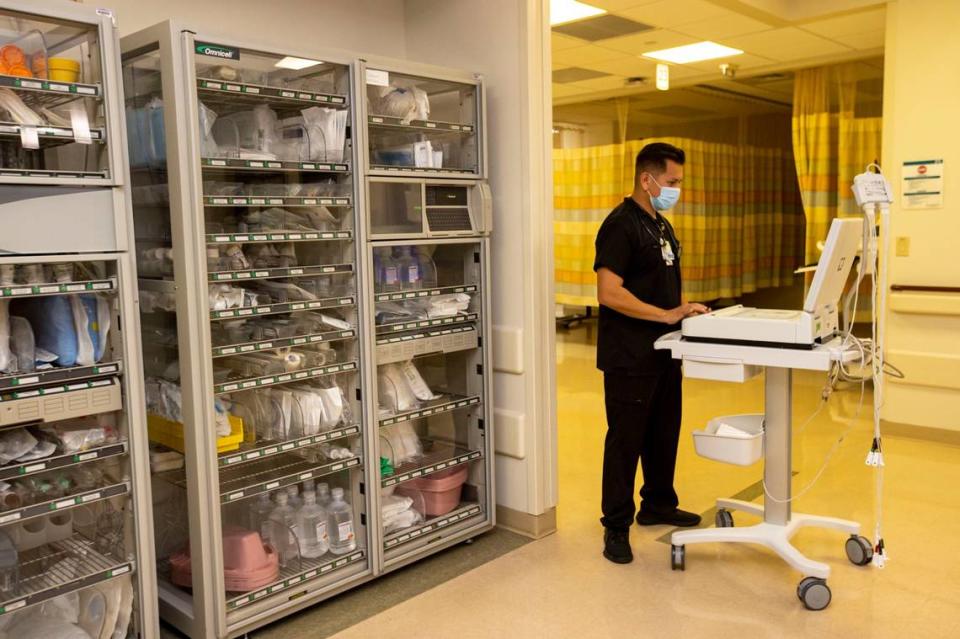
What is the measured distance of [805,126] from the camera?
22.7 feet

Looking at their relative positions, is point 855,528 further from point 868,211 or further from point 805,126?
point 805,126

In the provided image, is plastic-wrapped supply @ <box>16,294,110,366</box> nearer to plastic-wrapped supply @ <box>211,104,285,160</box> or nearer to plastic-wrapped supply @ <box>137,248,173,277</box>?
plastic-wrapped supply @ <box>137,248,173,277</box>

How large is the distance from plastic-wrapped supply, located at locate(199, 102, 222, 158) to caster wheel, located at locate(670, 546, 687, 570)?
2.40 meters

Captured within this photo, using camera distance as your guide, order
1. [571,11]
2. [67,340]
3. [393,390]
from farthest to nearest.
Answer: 1. [571,11]
2. [393,390]
3. [67,340]

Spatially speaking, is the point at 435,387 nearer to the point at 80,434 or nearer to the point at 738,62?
the point at 80,434

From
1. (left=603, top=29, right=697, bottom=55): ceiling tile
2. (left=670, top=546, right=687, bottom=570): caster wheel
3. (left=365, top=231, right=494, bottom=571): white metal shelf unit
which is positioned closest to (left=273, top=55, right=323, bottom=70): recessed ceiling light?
(left=365, top=231, right=494, bottom=571): white metal shelf unit

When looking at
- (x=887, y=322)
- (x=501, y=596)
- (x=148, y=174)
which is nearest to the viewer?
(x=148, y=174)

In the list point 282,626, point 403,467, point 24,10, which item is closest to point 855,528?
point 403,467

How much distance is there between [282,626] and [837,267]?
2496mm

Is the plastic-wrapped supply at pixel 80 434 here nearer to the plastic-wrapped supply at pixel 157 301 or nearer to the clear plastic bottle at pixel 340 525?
the plastic-wrapped supply at pixel 157 301

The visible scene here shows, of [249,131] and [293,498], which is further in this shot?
[293,498]

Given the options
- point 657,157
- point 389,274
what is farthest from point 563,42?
point 389,274

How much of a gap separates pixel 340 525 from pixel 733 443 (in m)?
1.61

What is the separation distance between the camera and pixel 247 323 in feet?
10.2
